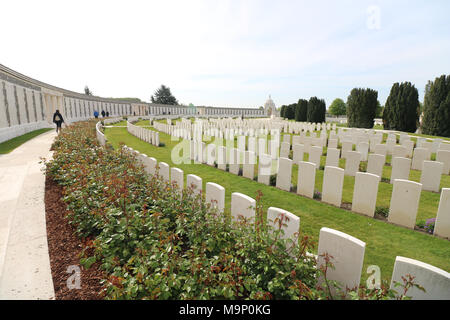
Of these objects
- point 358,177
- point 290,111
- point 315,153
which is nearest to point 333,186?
point 358,177

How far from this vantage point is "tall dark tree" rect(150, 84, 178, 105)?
92812 millimetres

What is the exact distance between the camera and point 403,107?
71.0 ft

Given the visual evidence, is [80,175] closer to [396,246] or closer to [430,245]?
[396,246]

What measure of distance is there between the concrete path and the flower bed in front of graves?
44cm

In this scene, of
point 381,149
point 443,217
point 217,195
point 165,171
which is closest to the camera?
point 217,195

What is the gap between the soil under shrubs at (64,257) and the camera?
2.58 meters

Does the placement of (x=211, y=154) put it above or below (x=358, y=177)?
below

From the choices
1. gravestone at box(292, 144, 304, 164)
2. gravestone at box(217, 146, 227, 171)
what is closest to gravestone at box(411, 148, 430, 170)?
gravestone at box(292, 144, 304, 164)

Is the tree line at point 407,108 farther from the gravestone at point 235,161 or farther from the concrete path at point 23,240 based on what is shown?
the concrete path at point 23,240

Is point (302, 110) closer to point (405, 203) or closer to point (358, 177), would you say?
point (358, 177)

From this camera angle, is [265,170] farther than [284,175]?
Yes

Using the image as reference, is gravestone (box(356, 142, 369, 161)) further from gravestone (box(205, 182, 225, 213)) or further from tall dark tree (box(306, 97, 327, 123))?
tall dark tree (box(306, 97, 327, 123))

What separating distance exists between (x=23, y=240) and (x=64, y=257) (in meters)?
0.83
